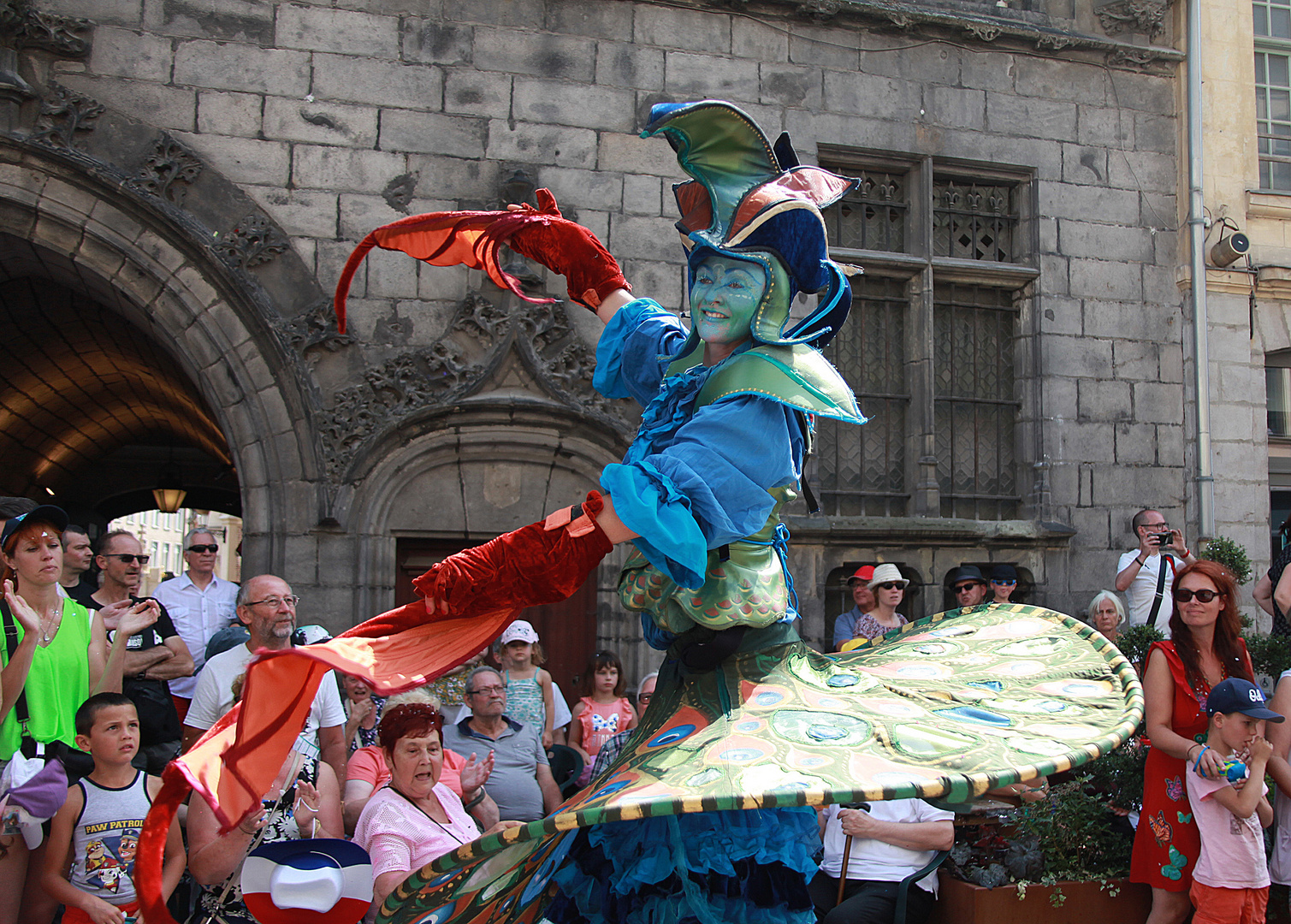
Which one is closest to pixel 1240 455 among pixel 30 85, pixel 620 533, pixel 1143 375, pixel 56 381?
pixel 1143 375

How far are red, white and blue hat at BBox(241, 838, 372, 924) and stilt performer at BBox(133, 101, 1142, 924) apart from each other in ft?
1.44

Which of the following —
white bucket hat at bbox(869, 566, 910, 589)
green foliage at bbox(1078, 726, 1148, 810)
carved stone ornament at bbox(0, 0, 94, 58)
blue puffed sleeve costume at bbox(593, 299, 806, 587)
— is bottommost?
green foliage at bbox(1078, 726, 1148, 810)

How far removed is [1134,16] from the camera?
332 inches

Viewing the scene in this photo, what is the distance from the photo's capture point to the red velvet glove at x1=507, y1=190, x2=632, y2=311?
131 inches

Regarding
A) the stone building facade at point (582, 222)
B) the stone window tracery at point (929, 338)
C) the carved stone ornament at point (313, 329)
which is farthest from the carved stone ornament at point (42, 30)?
the stone window tracery at point (929, 338)

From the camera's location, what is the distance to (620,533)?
89.0 inches

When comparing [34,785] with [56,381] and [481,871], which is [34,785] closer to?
[481,871]

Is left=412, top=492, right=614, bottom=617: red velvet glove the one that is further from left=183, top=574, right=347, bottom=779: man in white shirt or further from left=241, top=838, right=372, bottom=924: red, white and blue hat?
left=183, top=574, right=347, bottom=779: man in white shirt

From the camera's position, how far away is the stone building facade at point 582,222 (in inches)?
268

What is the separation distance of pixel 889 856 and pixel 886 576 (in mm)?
2478

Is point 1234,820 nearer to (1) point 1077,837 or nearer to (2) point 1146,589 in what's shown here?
(1) point 1077,837

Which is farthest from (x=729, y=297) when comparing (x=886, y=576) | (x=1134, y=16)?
(x=1134, y=16)

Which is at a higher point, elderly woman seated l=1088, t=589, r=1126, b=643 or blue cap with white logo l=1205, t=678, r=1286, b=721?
elderly woman seated l=1088, t=589, r=1126, b=643

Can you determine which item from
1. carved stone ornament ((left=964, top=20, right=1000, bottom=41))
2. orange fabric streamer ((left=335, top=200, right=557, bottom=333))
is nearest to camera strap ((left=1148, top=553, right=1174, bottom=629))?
carved stone ornament ((left=964, top=20, right=1000, bottom=41))
